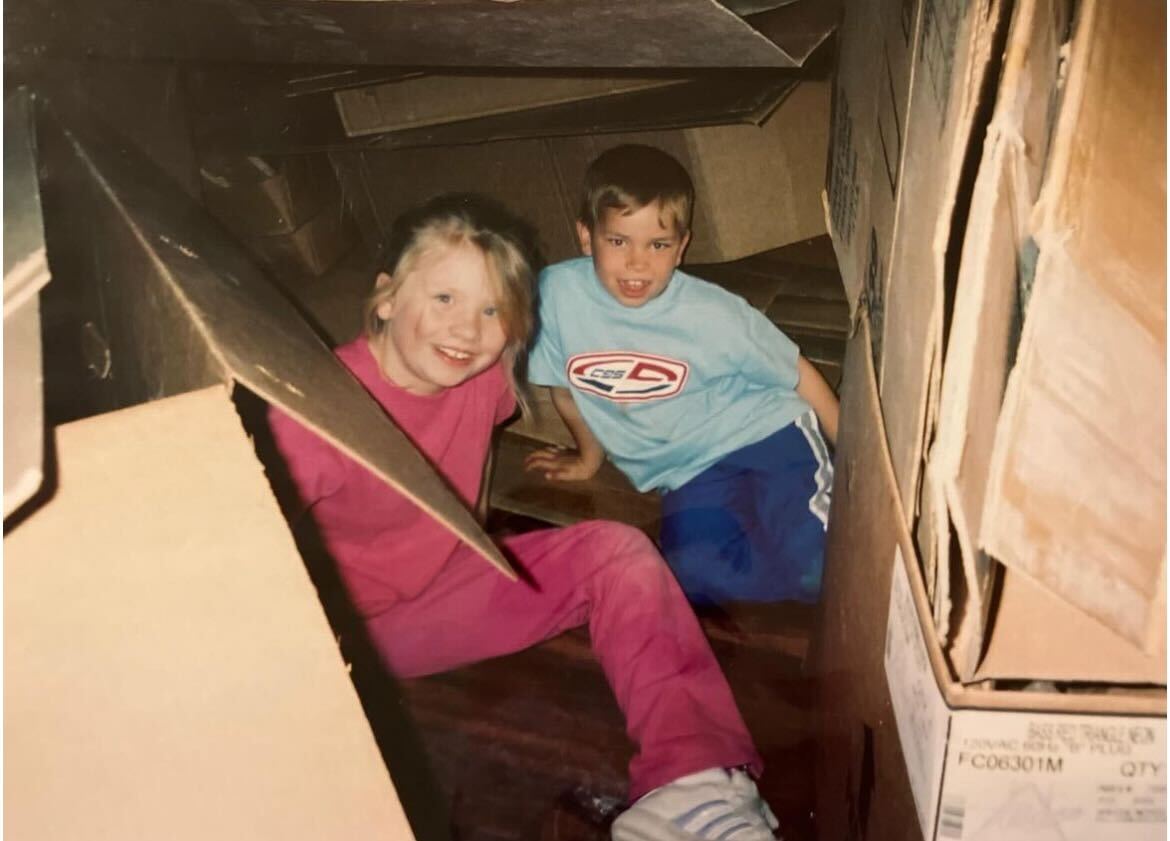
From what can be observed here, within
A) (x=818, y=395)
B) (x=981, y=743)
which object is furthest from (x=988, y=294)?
(x=818, y=395)

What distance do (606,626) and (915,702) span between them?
0.46 metres

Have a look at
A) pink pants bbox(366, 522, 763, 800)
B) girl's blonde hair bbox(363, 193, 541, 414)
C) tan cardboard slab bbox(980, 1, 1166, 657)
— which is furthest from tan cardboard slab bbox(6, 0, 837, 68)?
A: pink pants bbox(366, 522, 763, 800)

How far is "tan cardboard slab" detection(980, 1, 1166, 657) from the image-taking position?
260mm

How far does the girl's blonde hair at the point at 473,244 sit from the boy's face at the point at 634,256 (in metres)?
0.05

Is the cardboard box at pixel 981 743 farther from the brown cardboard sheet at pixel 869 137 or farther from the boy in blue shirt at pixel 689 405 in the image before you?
the boy in blue shirt at pixel 689 405

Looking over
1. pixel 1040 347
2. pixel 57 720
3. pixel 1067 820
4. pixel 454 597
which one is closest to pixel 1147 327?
pixel 1040 347

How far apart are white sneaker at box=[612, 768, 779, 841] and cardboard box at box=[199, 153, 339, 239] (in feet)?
1.69

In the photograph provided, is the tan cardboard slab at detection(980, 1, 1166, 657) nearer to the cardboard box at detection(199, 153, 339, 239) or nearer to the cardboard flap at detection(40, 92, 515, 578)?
the cardboard flap at detection(40, 92, 515, 578)

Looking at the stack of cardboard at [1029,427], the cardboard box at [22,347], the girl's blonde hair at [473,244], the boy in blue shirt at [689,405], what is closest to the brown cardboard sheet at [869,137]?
the stack of cardboard at [1029,427]

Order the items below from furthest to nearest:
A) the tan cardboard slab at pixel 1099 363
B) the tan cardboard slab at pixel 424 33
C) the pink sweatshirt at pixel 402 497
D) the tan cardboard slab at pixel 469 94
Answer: the pink sweatshirt at pixel 402 497, the tan cardboard slab at pixel 469 94, the tan cardboard slab at pixel 424 33, the tan cardboard slab at pixel 1099 363

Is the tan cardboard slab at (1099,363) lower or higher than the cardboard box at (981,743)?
higher

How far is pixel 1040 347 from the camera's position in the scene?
0.28 metres

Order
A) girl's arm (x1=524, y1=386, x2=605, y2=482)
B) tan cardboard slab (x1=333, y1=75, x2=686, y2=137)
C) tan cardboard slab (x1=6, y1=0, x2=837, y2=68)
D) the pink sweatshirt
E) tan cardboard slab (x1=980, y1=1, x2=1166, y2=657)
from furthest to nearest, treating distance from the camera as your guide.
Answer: girl's arm (x1=524, y1=386, x2=605, y2=482), the pink sweatshirt, tan cardboard slab (x1=333, y1=75, x2=686, y2=137), tan cardboard slab (x1=6, y1=0, x2=837, y2=68), tan cardboard slab (x1=980, y1=1, x2=1166, y2=657)

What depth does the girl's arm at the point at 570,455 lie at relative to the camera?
854mm
